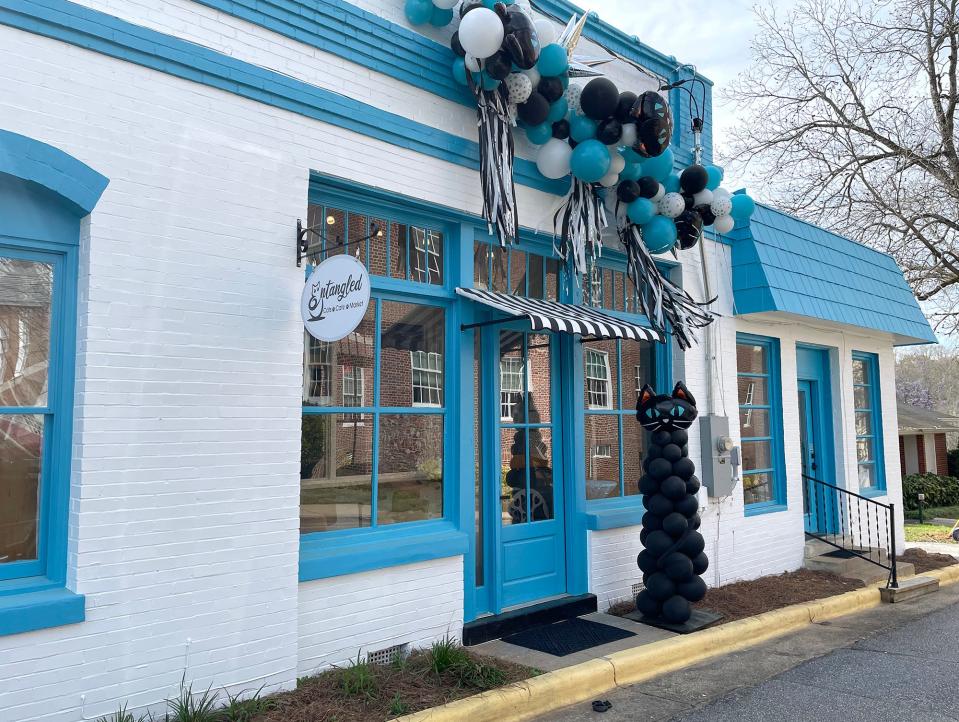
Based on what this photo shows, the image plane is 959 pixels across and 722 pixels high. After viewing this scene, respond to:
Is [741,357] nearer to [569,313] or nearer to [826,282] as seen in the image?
[826,282]

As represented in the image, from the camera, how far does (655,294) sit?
24.1 feet

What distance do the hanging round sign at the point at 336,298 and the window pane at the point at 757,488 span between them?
5.98 m

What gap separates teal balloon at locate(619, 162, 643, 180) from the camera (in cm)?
690

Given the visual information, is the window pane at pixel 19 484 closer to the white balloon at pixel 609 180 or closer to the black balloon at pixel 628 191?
the white balloon at pixel 609 180

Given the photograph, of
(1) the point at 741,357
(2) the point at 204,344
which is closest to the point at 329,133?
(2) the point at 204,344

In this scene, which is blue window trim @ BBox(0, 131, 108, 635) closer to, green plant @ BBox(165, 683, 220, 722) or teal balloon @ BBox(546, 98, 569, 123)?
green plant @ BBox(165, 683, 220, 722)

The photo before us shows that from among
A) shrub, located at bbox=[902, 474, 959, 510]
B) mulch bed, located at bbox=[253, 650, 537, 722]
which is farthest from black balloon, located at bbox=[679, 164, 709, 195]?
shrub, located at bbox=[902, 474, 959, 510]

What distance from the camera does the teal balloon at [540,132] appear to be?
650 centimetres

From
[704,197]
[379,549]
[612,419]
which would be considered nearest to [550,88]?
[704,197]

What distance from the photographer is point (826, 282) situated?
30.7ft

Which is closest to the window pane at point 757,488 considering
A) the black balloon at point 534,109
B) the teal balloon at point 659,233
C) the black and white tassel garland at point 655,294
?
the black and white tassel garland at point 655,294

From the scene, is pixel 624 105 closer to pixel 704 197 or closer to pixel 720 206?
pixel 704 197

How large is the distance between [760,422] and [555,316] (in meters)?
4.34

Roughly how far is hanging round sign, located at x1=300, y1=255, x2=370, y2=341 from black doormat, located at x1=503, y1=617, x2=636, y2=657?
9.58ft
